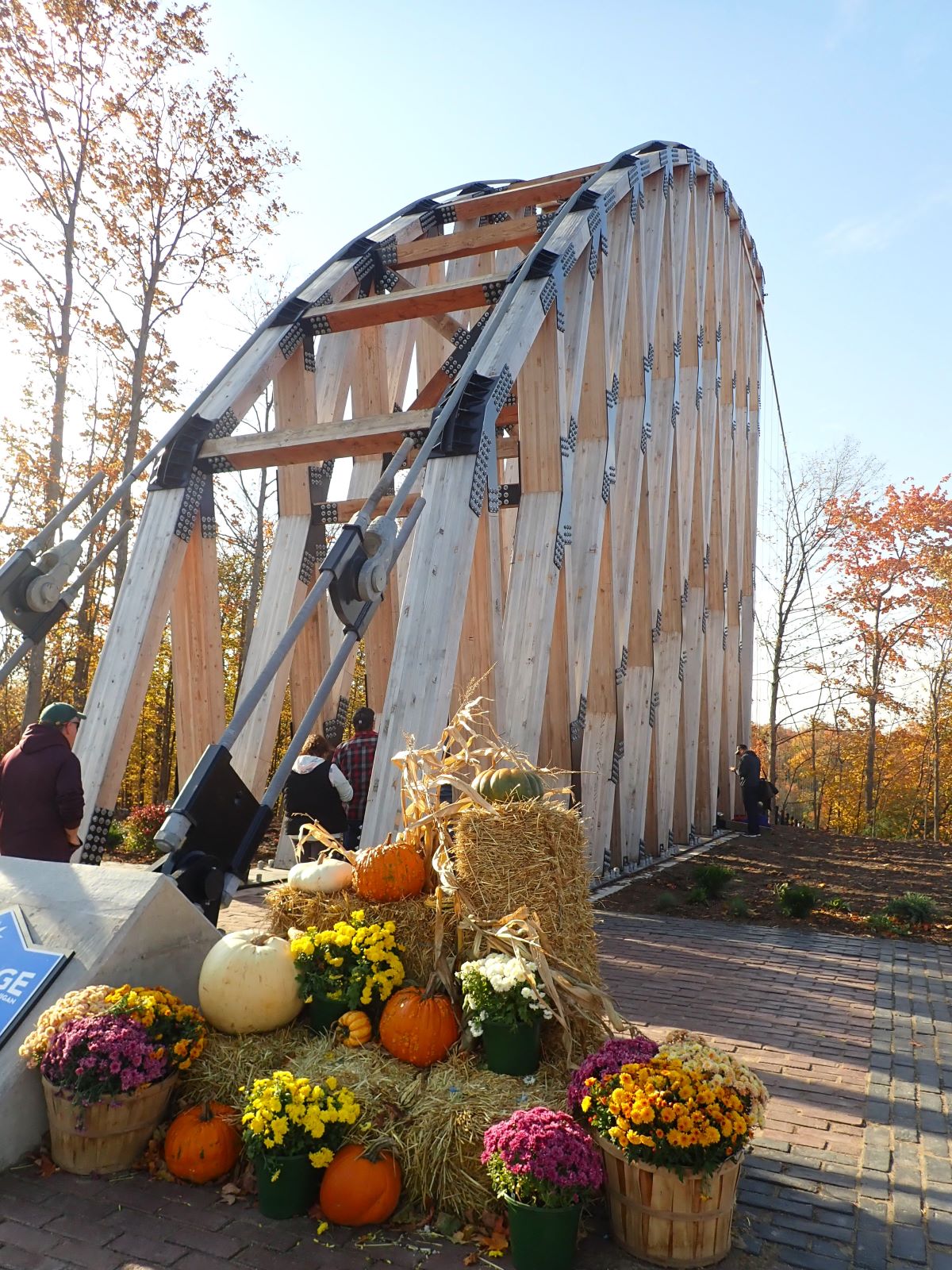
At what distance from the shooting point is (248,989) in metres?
3.72

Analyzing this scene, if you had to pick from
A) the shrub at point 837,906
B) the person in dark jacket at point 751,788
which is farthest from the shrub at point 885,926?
the person in dark jacket at point 751,788

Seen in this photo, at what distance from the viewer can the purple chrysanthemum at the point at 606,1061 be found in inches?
125

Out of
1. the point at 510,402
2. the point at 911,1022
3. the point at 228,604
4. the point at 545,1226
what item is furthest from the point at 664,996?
the point at 228,604

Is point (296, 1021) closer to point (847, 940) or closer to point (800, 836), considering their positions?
point (847, 940)

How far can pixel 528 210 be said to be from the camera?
15.5 m

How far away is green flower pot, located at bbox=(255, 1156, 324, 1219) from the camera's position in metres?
3.05

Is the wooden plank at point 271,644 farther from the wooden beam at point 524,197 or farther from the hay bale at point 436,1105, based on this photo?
the wooden beam at point 524,197

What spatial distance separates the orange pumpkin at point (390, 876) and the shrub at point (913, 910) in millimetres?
6610

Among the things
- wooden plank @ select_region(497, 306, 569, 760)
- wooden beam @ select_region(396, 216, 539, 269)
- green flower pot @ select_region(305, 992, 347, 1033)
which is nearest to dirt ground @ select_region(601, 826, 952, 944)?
wooden plank @ select_region(497, 306, 569, 760)

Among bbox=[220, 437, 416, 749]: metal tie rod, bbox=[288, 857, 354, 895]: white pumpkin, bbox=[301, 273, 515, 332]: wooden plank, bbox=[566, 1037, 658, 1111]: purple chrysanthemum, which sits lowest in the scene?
bbox=[566, 1037, 658, 1111]: purple chrysanthemum

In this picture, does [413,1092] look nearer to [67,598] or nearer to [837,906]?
[67,598]

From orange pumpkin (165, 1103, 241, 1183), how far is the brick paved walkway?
0.07m

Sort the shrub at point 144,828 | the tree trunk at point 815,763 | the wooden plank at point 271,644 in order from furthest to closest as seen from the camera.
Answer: the tree trunk at point 815,763
the shrub at point 144,828
the wooden plank at point 271,644

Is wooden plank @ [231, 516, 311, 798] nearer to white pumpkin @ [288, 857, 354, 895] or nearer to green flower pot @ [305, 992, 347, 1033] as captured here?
white pumpkin @ [288, 857, 354, 895]
